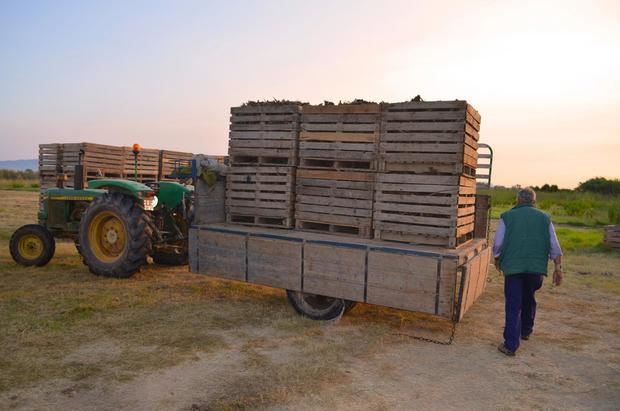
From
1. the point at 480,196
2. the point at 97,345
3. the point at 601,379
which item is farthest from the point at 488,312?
the point at 97,345

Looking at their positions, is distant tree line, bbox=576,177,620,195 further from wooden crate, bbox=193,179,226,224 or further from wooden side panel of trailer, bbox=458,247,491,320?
wooden crate, bbox=193,179,226,224

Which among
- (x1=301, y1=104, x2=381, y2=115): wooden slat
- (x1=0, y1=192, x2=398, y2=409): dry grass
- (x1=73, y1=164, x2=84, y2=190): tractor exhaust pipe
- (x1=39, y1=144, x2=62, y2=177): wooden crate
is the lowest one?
(x1=0, y1=192, x2=398, y2=409): dry grass

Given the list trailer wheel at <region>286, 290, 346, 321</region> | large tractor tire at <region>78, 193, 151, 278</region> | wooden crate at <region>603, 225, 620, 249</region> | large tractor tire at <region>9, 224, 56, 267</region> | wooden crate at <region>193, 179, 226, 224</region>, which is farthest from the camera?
wooden crate at <region>603, 225, 620, 249</region>

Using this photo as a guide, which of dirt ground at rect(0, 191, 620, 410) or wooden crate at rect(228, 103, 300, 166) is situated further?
wooden crate at rect(228, 103, 300, 166)

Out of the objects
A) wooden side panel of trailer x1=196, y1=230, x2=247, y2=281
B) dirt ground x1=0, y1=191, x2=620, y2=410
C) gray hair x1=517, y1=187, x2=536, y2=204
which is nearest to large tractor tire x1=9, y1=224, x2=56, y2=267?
dirt ground x1=0, y1=191, x2=620, y2=410

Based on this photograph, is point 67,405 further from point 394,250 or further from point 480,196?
point 480,196

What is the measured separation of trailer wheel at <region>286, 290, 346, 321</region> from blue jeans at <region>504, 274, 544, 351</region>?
1952 millimetres

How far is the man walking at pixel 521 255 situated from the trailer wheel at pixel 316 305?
6.44ft

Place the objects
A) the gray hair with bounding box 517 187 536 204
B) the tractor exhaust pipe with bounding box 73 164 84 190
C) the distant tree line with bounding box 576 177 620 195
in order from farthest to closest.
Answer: the distant tree line with bounding box 576 177 620 195 < the tractor exhaust pipe with bounding box 73 164 84 190 < the gray hair with bounding box 517 187 536 204

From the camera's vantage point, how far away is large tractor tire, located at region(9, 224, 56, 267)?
9344 millimetres

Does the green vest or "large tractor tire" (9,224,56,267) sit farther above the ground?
the green vest

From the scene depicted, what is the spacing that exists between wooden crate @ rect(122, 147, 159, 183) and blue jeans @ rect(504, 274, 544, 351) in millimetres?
11239

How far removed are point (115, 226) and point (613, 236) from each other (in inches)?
503

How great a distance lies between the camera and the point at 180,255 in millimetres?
9828
